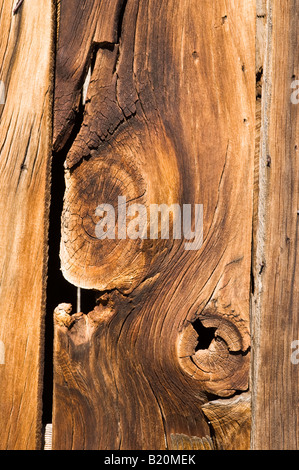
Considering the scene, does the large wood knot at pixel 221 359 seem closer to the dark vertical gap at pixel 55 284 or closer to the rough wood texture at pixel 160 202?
the rough wood texture at pixel 160 202

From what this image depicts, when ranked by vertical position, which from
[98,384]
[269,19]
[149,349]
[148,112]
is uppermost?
[269,19]

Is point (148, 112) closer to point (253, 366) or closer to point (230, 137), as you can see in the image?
point (230, 137)

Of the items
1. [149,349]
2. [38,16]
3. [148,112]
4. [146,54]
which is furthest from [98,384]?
[38,16]

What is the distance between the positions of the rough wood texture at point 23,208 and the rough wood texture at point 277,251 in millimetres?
623

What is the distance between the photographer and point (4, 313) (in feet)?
4.03

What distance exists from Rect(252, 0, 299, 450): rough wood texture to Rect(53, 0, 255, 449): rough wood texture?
5 centimetres

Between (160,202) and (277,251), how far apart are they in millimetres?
362

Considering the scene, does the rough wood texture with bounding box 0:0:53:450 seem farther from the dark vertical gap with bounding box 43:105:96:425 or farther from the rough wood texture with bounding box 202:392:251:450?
the rough wood texture with bounding box 202:392:251:450

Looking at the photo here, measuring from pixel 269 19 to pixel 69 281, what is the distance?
36.8 inches

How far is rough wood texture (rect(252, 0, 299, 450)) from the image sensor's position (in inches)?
46.8

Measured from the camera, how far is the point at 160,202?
1180 millimetres

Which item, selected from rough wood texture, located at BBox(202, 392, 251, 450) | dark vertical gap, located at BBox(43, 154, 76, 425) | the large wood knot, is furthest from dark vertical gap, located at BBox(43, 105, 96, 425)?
rough wood texture, located at BBox(202, 392, 251, 450)

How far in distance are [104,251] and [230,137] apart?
481 mm

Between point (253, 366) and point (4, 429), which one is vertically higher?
point (253, 366)
